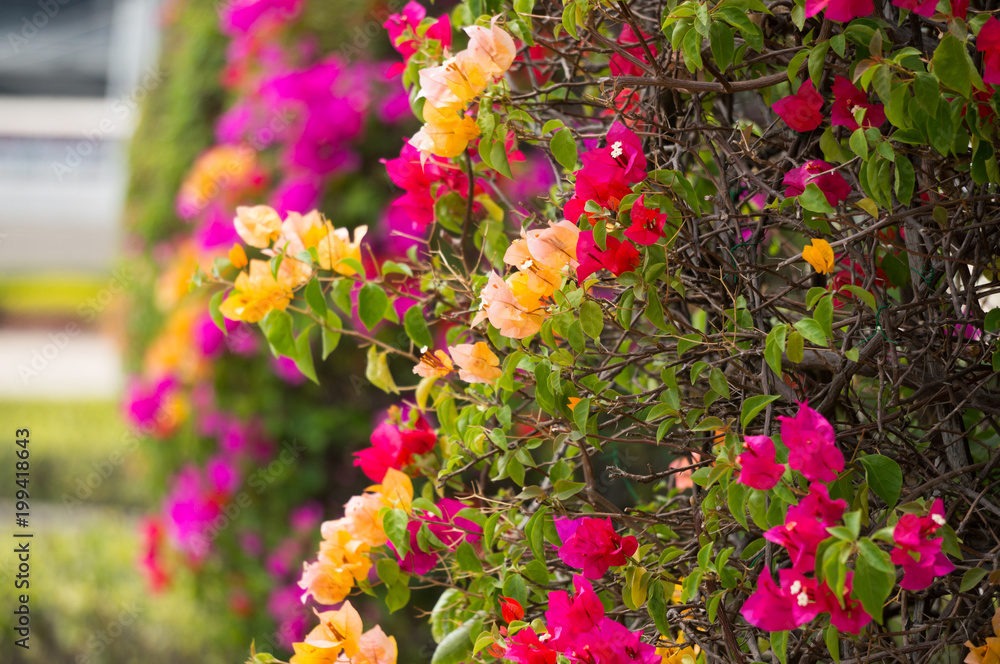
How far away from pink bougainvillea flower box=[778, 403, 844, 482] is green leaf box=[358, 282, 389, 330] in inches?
17.2

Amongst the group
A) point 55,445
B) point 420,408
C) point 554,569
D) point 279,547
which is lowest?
point 55,445

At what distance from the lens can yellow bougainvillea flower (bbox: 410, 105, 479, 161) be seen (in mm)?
801

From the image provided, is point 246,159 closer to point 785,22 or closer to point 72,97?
point 785,22

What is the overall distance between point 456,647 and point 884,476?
47 centimetres

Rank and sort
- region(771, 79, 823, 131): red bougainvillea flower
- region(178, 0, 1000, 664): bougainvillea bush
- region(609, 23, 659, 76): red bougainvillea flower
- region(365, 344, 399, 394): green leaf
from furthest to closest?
region(365, 344, 399, 394): green leaf
region(609, 23, 659, 76): red bougainvillea flower
region(771, 79, 823, 131): red bougainvillea flower
region(178, 0, 1000, 664): bougainvillea bush

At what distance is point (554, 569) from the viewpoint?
0.93 metres

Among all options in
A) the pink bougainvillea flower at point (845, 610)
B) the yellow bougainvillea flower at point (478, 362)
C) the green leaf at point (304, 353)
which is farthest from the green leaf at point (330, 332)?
the pink bougainvillea flower at point (845, 610)

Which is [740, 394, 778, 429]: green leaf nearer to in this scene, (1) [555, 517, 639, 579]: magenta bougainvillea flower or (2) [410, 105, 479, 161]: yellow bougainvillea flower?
(1) [555, 517, 639, 579]: magenta bougainvillea flower

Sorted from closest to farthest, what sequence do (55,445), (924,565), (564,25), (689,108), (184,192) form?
(924,565) < (564,25) < (689,108) < (184,192) < (55,445)

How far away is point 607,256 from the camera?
2.31 ft

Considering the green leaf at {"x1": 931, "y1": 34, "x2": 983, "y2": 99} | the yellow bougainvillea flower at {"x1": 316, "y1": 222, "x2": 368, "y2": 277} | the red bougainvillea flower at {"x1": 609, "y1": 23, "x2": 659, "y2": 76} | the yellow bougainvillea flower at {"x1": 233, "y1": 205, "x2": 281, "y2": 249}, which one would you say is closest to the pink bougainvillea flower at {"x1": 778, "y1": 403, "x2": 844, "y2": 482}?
the green leaf at {"x1": 931, "y1": 34, "x2": 983, "y2": 99}

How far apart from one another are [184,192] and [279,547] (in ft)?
3.69

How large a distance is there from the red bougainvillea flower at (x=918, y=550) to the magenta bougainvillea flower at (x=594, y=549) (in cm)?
→ 24

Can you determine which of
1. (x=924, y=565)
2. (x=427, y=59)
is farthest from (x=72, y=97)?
(x=924, y=565)
